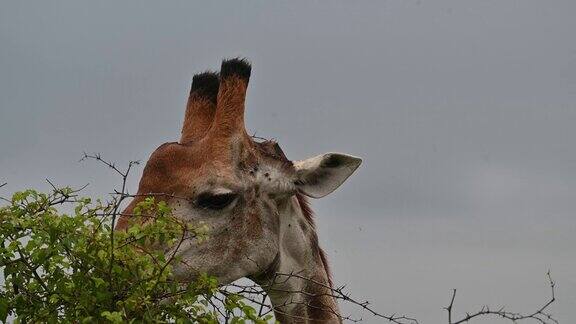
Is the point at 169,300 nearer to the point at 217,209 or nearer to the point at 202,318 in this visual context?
the point at 202,318

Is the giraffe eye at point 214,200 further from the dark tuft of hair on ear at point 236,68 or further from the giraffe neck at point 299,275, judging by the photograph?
the dark tuft of hair on ear at point 236,68

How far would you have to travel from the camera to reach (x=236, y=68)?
8156 mm

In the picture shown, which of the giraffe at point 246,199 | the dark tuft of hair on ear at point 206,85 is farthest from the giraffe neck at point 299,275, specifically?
the dark tuft of hair on ear at point 206,85

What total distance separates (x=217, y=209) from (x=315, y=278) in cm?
108

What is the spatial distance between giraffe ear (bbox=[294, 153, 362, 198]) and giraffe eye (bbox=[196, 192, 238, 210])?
2.40 feet

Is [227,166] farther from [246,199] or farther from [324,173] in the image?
[324,173]

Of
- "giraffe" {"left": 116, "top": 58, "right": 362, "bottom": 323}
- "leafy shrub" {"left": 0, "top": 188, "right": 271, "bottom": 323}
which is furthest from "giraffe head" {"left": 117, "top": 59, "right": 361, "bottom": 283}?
"leafy shrub" {"left": 0, "top": 188, "right": 271, "bottom": 323}

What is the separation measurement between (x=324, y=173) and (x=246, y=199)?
77 centimetres

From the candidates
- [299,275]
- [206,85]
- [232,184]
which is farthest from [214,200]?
[206,85]

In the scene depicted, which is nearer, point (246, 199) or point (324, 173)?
point (246, 199)

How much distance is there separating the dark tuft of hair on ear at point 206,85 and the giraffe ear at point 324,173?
1.35 meters

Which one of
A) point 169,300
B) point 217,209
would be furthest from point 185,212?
point 169,300

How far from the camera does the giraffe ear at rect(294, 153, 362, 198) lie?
7609mm

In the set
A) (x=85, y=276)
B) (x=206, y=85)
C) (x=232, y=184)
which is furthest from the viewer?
(x=206, y=85)
